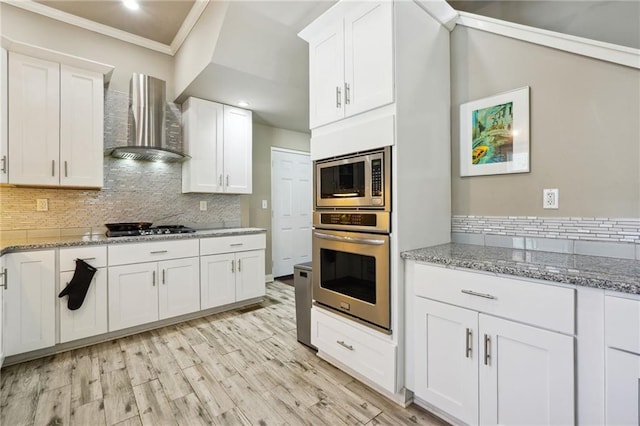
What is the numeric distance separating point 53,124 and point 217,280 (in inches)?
79.3

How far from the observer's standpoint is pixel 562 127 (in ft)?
5.27

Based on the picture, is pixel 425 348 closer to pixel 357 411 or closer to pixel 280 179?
pixel 357 411

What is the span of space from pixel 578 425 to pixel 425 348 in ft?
2.05

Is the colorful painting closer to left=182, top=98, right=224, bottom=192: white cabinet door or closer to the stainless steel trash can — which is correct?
the stainless steel trash can

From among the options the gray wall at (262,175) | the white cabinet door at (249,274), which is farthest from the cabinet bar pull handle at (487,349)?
the gray wall at (262,175)

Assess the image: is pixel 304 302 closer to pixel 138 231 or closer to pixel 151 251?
pixel 151 251

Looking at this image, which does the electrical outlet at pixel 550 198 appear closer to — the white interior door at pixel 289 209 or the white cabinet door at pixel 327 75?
the white cabinet door at pixel 327 75

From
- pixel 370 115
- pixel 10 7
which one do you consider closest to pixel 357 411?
pixel 370 115

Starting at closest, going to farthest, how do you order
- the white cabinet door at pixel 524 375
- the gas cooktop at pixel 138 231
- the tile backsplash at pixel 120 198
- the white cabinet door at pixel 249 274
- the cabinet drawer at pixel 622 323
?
the cabinet drawer at pixel 622 323, the white cabinet door at pixel 524 375, the tile backsplash at pixel 120 198, the gas cooktop at pixel 138 231, the white cabinet door at pixel 249 274

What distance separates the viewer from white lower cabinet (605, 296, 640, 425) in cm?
98

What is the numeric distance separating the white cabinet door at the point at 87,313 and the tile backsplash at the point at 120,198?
0.75 m

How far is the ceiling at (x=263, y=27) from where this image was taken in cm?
173

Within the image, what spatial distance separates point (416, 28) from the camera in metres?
1.76

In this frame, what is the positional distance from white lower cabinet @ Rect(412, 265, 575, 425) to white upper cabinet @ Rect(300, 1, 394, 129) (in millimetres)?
1099
